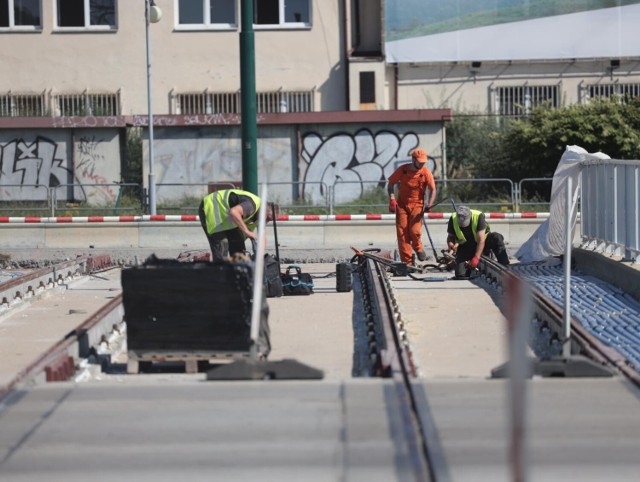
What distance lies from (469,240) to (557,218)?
196 centimetres

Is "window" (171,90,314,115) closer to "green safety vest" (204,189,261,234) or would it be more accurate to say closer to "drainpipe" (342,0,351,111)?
"drainpipe" (342,0,351,111)

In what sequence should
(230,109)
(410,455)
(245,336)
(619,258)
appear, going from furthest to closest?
(230,109) → (619,258) → (245,336) → (410,455)

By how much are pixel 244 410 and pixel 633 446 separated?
2.40 meters

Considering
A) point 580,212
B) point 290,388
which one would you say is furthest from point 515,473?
point 580,212

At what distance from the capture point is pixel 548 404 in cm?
774

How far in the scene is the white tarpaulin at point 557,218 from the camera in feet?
60.3

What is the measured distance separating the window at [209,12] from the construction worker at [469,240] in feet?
66.6

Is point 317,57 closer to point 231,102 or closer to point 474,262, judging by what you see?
point 231,102

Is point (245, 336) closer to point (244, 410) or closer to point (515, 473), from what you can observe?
point (244, 410)

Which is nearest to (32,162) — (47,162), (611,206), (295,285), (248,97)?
(47,162)

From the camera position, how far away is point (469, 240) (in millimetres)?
17141

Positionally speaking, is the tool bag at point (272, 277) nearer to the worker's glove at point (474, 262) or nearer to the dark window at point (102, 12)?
the worker's glove at point (474, 262)

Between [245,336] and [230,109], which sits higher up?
[230,109]

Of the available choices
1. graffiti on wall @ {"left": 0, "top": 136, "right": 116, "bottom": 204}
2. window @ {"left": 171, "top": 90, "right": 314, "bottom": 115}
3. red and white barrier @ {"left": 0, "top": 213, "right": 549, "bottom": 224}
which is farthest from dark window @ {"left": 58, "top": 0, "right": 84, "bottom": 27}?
red and white barrier @ {"left": 0, "top": 213, "right": 549, "bottom": 224}
